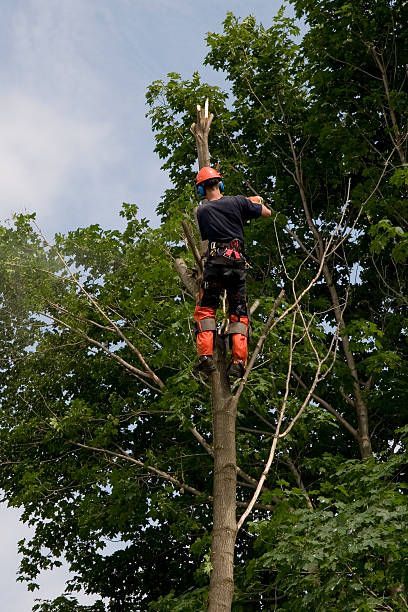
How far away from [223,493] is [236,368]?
0.88 metres

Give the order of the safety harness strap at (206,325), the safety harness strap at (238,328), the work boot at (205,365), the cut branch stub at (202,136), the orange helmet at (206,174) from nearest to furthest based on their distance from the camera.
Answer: the work boot at (205,365), the safety harness strap at (206,325), the safety harness strap at (238,328), the orange helmet at (206,174), the cut branch stub at (202,136)

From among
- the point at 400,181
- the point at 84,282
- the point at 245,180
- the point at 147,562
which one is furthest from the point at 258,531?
the point at 84,282

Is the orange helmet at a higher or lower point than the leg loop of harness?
higher

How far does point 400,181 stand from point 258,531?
5.53 m

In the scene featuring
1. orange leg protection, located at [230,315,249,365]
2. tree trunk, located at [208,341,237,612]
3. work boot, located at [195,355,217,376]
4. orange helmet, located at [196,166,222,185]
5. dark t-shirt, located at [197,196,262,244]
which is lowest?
tree trunk, located at [208,341,237,612]

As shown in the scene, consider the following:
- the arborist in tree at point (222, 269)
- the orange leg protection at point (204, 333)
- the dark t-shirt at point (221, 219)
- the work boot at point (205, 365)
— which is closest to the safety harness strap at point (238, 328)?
the arborist in tree at point (222, 269)

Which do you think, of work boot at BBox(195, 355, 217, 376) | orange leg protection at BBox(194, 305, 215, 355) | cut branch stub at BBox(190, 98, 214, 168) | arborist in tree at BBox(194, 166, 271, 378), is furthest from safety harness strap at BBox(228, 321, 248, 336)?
cut branch stub at BBox(190, 98, 214, 168)

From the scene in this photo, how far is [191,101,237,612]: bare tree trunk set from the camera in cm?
489

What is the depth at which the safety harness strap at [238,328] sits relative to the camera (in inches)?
236

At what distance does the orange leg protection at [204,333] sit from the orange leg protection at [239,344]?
0.16 metres

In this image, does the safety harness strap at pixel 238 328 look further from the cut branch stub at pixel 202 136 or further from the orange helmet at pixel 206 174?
the cut branch stub at pixel 202 136

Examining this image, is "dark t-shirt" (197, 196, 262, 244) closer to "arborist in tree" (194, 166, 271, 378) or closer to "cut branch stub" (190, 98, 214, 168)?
"arborist in tree" (194, 166, 271, 378)

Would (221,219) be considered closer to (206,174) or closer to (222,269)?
(206,174)

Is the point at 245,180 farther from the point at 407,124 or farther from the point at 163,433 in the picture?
the point at 163,433
